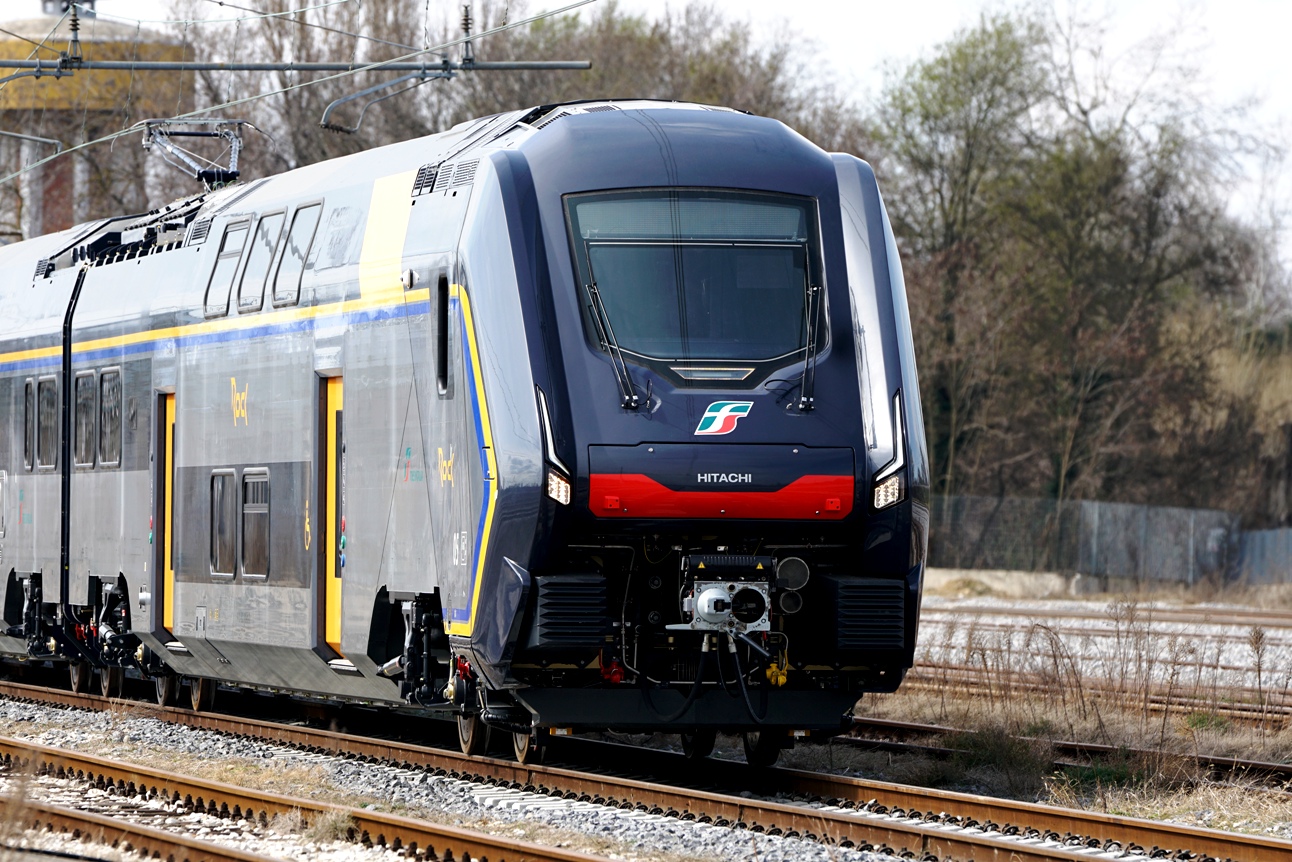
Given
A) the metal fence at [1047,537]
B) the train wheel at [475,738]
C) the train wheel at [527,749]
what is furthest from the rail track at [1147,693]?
the metal fence at [1047,537]

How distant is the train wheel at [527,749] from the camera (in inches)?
456

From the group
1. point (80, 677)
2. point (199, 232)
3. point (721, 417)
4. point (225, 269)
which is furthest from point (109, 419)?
point (721, 417)

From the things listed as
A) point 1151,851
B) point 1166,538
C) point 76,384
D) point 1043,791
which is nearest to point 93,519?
point 76,384

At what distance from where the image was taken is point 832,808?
411 inches

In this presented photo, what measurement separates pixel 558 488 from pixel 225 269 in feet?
16.5

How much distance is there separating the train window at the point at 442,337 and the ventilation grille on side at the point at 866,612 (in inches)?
99.9

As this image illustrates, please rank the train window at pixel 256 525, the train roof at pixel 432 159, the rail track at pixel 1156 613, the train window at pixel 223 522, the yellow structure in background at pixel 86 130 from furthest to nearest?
the yellow structure in background at pixel 86 130
the rail track at pixel 1156 613
the train window at pixel 223 522
the train window at pixel 256 525
the train roof at pixel 432 159

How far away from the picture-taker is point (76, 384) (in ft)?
54.4

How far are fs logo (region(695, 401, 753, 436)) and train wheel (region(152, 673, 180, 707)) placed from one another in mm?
7673

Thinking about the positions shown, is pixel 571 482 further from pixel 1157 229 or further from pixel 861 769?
pixel 1157 229

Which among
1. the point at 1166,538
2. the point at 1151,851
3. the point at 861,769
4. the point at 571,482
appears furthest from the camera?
the point at 1166,538

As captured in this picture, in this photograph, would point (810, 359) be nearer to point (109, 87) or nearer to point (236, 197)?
point (236, 197)

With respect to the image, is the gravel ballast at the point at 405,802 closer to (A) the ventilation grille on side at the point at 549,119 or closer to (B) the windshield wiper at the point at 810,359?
(B) the windshield wiper at the point at 810,359

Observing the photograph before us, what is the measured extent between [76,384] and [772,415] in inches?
332
